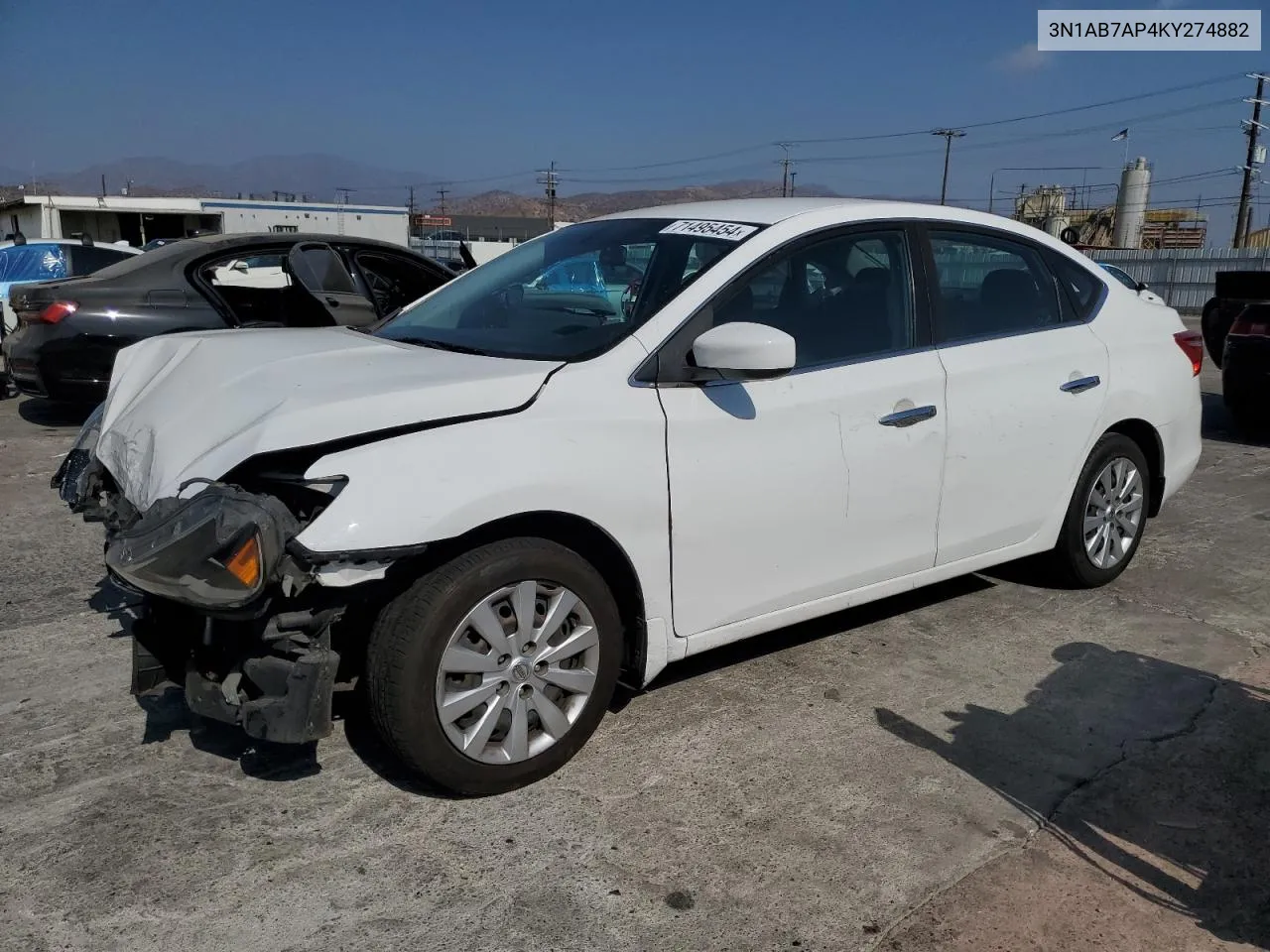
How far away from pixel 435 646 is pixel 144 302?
617cm

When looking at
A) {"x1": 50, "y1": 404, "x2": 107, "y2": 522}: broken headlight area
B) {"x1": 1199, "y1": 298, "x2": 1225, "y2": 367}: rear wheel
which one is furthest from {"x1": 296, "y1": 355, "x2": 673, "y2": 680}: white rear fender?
{"x1": 1199, "y1": 298, "x2": 1225, "y2": 367}: rear wheel

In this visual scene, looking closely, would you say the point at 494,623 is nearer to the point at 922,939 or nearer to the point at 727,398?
→ the point at 727,398

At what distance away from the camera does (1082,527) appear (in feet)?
15.3

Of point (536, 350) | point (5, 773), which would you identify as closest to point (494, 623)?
point (536, 350)

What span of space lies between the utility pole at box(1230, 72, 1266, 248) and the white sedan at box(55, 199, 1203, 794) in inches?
1829

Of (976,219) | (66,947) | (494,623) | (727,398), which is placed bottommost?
(66,947)

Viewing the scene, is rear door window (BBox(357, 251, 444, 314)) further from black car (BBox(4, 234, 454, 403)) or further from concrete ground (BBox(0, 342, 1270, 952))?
concrete ground (BBox(0, 342, 1270, 952))

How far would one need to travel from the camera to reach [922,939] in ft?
8.16

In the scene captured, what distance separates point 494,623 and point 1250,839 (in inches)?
86.7

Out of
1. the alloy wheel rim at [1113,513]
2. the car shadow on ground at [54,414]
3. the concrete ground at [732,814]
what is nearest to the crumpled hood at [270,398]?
the concrete ground at [732,814]

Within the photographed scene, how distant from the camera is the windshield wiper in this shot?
3.49 m

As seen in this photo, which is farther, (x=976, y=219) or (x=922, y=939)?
(x=976, y=219)

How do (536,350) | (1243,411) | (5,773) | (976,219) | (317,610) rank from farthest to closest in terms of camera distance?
(1243,411) → (976,219) → (536,350) → (5,773) → (317,610)

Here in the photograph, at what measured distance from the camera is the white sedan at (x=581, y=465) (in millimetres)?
2748
